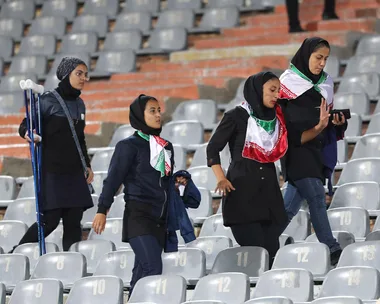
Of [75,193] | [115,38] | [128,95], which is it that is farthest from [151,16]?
[75,193]

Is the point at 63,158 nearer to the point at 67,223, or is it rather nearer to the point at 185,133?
the point at 67,223

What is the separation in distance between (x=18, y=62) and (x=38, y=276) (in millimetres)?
5212

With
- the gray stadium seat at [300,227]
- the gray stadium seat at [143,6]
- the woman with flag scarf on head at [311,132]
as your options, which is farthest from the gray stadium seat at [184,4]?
the woman with flag scarf on head at [311,132]

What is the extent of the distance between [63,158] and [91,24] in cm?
529

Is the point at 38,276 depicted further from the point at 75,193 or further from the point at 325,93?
the point at 325,93

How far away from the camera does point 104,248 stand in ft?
29.1

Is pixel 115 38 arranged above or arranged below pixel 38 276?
above

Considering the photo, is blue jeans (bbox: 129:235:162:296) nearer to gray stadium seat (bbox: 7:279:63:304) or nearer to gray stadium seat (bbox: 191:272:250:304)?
gray stadium seat (bbox: 191:272:250:304)

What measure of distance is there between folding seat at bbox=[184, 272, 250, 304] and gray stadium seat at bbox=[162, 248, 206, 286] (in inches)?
23.5

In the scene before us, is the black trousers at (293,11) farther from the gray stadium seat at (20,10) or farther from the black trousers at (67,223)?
the black trousers at (67,223)

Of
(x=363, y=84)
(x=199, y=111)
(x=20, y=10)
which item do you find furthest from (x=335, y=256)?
(x=20, y=10)

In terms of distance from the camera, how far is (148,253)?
25.3ft

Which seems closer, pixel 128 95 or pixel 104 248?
pixel 104 248

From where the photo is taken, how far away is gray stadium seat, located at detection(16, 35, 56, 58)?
13742 mm
